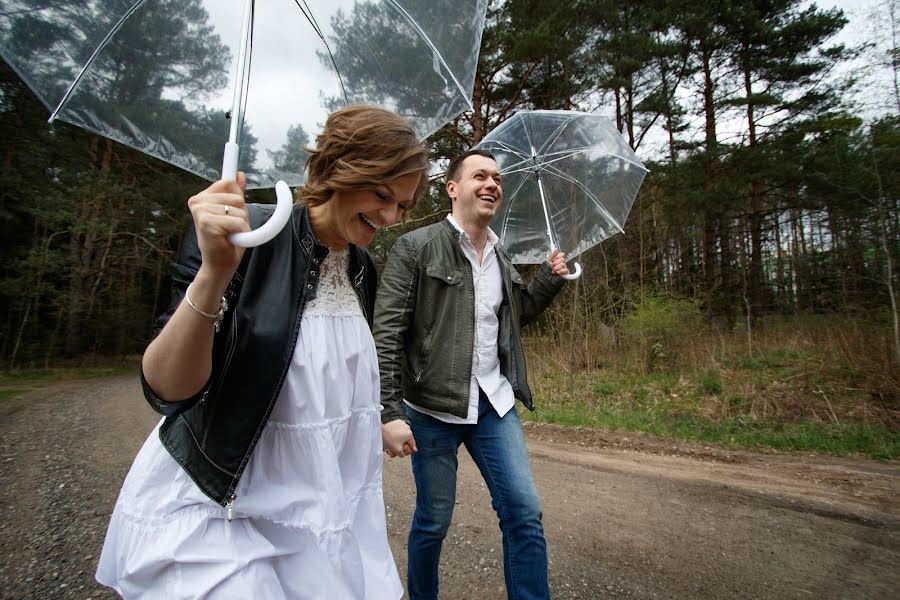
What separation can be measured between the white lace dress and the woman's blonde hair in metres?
0.24

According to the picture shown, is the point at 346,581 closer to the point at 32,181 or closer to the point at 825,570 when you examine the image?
the point at 825,570

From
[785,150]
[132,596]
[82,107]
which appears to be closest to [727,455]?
[132,596]

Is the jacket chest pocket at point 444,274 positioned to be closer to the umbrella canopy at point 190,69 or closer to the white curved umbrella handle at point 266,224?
the umbrella canopy at point 190,69

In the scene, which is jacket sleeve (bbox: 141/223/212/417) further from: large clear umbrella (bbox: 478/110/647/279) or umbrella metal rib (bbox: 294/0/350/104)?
large clear umbrella (bbox: 478/110/647/279)

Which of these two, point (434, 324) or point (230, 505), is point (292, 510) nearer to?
point (230, 505)

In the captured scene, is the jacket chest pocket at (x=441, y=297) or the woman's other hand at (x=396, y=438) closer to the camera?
the woman's other hand at (x=396, y=438)

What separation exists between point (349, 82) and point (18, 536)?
3888 mm

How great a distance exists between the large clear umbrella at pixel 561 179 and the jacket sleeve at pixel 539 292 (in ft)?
2.82

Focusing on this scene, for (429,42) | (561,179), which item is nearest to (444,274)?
(429,42)

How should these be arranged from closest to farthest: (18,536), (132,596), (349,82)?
(132,596)
(349,82)
(18,536)

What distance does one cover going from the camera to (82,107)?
132cm

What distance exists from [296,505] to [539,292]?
1790 mm

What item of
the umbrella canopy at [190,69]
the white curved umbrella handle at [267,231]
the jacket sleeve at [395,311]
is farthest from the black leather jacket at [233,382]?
the jacket sleeve at [395,311]

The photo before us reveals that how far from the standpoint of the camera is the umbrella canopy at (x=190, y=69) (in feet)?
4.08
